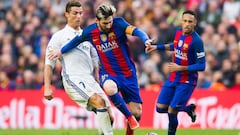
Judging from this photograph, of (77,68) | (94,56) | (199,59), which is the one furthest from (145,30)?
(77,68)

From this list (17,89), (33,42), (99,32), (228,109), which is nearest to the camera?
(99,32)

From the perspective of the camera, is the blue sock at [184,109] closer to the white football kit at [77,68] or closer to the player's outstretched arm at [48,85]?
the white football kit at [77,68]

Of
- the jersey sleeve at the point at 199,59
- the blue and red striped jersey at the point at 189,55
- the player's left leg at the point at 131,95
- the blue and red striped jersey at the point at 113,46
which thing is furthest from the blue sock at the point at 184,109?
the blue and red striped jersey at the point at 113,46

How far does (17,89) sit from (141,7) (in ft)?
14.5

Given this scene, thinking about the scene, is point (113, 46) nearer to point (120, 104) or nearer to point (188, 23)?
point (120, 104)

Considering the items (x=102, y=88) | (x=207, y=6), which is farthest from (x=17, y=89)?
(x=102, y=88)

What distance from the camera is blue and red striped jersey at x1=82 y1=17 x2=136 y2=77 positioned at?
16.0 meters

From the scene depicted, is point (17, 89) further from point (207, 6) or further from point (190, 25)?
point (190, 25)

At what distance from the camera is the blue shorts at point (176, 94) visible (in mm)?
17516

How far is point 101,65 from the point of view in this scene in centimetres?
1628

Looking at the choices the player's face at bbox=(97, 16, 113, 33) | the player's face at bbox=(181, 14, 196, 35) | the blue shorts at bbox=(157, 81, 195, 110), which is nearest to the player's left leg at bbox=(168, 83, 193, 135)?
the blue shorts at bbox=(157, 81, 195, 110)

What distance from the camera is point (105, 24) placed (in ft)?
52.1

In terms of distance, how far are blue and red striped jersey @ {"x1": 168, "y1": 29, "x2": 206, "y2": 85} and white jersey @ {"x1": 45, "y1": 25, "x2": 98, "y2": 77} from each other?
176cm

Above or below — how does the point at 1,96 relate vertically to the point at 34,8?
below
